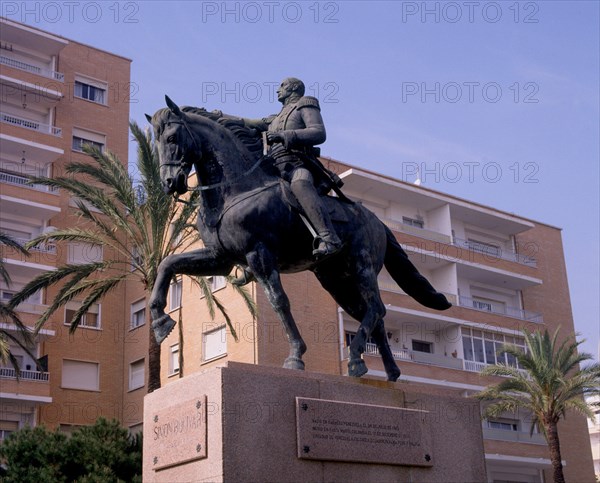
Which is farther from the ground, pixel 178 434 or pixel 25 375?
pixel 25 375

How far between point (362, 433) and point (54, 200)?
3844cm

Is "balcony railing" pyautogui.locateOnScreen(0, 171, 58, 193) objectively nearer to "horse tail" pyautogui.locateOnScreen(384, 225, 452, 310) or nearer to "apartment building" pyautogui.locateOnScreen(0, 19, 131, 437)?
"apartment building" pyautogui.locateOnScreen(0, 19, 131, 437)

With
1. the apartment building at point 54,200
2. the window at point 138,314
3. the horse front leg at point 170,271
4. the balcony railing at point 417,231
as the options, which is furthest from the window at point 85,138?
the horse front leg at point 170,271

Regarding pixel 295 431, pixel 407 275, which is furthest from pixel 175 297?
pixel 295 431

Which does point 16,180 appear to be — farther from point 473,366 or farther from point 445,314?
point 473,366

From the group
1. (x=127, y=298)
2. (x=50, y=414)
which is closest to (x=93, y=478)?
(x=50, y=414)

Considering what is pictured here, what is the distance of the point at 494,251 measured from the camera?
49.4 meters

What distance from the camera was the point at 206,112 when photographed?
10516 millimetres

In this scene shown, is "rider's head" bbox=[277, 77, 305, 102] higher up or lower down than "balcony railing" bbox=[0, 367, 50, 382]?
lower down

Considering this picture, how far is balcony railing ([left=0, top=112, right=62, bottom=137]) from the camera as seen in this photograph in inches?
1813

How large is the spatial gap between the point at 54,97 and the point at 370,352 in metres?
21.1

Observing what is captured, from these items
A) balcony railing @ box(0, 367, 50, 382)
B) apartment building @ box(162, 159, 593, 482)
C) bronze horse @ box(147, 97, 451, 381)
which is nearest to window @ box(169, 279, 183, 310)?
apartment building @ box(162, 159, 593, 482)

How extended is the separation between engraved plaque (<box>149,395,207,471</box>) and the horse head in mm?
2209

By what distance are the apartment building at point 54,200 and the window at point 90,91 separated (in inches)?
2.1
